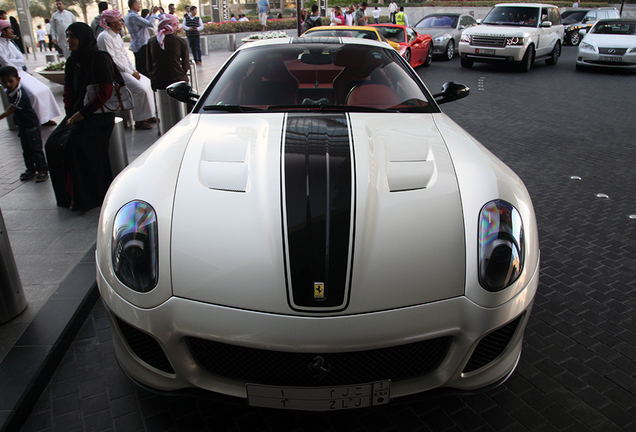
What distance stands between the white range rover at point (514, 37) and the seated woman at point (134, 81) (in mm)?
9616

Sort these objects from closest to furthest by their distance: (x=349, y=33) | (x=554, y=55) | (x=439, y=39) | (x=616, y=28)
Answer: (x=349, y=33)
(x=616, y=28)
(x=554, y=55)
(x=439, y=39)

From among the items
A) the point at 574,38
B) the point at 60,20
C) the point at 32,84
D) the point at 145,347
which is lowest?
the point at 145,347

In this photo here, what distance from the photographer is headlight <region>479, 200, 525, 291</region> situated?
6.35ft

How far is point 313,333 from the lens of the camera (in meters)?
1.73

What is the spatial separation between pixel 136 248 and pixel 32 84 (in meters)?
6.14

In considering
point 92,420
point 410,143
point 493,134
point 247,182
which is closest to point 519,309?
point 410,143

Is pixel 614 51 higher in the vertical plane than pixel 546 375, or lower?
higher

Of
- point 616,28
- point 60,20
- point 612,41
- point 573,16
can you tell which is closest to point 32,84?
point 60,20

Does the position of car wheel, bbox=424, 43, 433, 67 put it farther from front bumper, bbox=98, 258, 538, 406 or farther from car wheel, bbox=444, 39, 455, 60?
front bumper, bbox=98, 258, 538, 406

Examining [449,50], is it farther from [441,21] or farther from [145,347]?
[145,347]

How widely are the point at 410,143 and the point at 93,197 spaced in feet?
10.6

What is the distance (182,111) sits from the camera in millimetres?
7547

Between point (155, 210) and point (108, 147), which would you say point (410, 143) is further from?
point (108, 147)

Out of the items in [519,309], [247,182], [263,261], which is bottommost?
[519,309]
